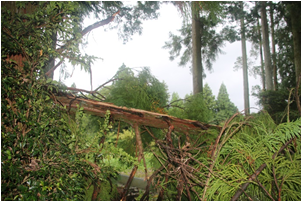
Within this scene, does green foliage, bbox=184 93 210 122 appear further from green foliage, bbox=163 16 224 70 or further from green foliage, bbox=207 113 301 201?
green foliage, bbox=163 16 224 70

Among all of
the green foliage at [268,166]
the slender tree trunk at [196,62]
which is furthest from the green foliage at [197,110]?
the slender tree trunk at [196,62]

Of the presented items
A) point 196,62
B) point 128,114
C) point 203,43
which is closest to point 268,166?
point 128,114

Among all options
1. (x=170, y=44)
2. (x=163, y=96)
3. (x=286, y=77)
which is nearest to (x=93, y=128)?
(x=163, y=96)

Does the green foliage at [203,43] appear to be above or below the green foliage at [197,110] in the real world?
above

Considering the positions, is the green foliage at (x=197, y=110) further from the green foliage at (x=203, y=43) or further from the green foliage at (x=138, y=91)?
the green foliage at (x=203, y=43)

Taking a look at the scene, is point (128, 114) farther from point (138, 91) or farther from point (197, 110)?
point (197, 110)

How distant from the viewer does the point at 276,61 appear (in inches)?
255

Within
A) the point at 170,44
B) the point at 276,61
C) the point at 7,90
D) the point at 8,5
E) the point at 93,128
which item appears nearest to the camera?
the point at 7,90

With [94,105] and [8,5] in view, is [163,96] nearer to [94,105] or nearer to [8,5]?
[94,105]

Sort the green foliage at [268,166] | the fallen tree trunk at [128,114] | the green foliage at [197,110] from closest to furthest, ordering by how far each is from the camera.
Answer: the green foliage at [268,166] → the fallen tree trunk at [128,114] → the green foliage at [197,110]

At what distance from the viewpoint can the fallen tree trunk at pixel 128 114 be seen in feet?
4.76

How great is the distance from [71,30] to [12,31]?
0.29 metres

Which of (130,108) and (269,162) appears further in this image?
(130,108)

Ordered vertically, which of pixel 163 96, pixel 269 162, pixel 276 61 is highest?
pixel 276 61
